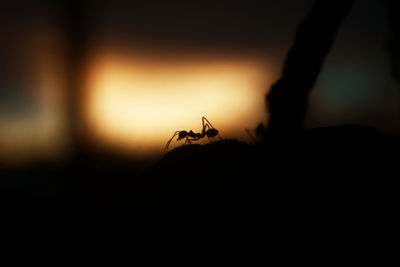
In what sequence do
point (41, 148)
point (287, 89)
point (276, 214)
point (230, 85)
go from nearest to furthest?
point (276, 214) < point (287, 89) < point (230, 85) < point (41, 148)

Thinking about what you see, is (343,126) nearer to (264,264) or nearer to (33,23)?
(264,264)

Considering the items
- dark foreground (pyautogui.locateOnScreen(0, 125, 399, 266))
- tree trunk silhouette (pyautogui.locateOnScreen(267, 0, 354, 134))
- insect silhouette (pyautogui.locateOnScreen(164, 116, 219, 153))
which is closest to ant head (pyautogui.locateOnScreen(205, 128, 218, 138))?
insect silhouette (pyautogui.locateOnScreen(164, 116, 219, 153))

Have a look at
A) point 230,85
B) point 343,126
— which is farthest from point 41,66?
point 343,126

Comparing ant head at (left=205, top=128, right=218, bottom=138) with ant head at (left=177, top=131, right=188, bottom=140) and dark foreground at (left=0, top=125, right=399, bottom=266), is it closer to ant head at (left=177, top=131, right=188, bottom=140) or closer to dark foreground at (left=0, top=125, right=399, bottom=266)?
ant head at (left=177, top=131, right=188, bottom=140)

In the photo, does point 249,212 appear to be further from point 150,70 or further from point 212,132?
point 150,70

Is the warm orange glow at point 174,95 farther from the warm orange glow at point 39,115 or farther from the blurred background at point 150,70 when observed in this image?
the warm orange glow at point 39,115

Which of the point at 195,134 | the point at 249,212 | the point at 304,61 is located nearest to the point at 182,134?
the point at 195,134

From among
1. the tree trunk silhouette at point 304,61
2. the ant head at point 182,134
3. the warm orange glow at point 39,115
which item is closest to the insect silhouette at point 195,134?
the ant head at point 182,134
